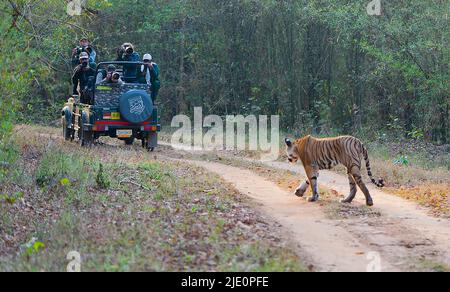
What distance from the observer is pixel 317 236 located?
34.8 feet

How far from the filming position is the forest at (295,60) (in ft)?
82.0

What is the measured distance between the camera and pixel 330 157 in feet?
45.5

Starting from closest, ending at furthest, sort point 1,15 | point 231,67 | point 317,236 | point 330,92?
1. point 317,236
2. point 1,15
3. point 330,92
4. point 231,67

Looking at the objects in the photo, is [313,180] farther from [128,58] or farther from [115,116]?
[128,58]

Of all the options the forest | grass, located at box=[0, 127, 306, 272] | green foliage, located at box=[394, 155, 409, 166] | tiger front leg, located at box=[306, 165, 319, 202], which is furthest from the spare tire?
tiger front leg, located at box=[306, 165, 319, 202]

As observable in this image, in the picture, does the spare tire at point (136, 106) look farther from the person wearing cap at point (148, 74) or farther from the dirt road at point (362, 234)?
the dirt road at point (362, 234)

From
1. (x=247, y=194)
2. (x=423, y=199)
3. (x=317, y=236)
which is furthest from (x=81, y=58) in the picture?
(x=317, y=236)

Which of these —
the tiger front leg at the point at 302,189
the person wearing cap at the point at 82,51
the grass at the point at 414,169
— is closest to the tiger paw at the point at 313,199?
the tiger front leg at the point at 302,189

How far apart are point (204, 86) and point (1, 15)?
19990 mm

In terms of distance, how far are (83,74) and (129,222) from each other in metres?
10.8

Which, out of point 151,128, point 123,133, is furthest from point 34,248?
point 151,128

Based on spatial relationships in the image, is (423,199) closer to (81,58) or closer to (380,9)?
(81,58)

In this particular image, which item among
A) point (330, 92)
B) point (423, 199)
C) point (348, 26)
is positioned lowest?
point (423, 199)

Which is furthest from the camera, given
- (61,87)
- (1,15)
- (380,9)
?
(61,87)
